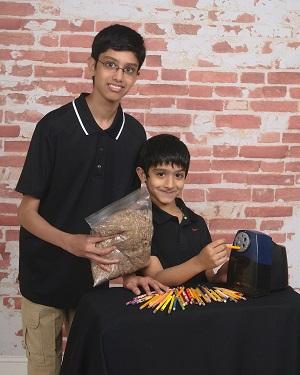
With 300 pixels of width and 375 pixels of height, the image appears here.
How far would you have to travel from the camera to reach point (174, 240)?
4.73 feet

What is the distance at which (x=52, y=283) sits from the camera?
4.85ft

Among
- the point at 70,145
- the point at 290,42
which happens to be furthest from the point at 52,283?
the point at 290,42

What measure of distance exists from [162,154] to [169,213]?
163 millimetres

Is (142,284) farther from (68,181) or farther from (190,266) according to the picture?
(68,181)

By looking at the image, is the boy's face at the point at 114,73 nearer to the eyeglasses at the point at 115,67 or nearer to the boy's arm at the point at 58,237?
the eyeglasses at the point at 115,67

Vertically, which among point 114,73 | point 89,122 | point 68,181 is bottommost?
point 68,181

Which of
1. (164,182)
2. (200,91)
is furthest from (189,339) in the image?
(200,91)

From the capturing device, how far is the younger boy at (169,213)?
1420 millimetres

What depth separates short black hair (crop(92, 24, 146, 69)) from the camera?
1.42 m

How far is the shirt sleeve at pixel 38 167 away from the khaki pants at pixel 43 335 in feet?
1.16

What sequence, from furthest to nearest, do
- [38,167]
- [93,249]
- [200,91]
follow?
1. [200,91]
2. [38,167]
3. [93,249]

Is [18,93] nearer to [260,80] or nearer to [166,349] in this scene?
[260,80]

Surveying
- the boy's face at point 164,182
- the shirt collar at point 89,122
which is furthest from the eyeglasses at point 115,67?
the boy's face at point 164,182

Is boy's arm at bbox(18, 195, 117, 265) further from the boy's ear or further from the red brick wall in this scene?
the red brick wall
